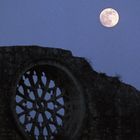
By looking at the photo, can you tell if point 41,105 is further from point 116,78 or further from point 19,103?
point 116,78

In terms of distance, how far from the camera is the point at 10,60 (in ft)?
59.8

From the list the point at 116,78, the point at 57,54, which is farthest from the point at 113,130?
the point at 57,54

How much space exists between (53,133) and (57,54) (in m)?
2.43

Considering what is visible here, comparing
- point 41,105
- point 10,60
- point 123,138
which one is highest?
point 10,60

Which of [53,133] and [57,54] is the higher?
[57,54]

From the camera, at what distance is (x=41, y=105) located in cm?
1892

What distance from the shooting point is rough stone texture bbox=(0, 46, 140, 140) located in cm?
1788

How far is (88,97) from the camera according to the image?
19.3m

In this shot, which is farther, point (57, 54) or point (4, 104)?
point (57, 54)

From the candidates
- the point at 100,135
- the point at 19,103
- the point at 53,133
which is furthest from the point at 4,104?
the point at 100,135

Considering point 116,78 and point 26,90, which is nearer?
point 26,90

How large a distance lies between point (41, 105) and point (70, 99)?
1087 millimetres

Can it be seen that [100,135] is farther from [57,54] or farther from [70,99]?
[57,54]

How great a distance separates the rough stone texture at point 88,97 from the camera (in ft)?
58.6
